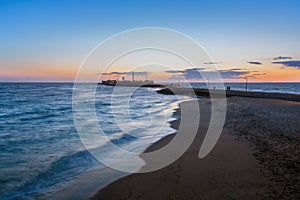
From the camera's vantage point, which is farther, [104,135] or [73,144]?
[104,135]

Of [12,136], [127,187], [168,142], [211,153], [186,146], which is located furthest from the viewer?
[12,136]

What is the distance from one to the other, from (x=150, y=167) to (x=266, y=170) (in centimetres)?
342

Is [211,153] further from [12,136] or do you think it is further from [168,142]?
[12,136]

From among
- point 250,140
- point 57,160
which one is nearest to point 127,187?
point 57,160

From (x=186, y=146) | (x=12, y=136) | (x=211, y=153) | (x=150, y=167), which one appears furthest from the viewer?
(x=12, y=136)

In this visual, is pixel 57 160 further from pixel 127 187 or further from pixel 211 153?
pixel 211 153

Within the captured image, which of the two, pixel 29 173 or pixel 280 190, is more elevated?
pixel 280 190

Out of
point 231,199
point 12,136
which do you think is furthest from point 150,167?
point 12,136

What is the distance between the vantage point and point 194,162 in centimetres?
827

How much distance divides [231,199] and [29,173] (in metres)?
6.36

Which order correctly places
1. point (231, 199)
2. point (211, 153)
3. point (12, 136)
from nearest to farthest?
point (231, 199), point (211, 153), point (12, 136)

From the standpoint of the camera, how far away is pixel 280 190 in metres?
5.48

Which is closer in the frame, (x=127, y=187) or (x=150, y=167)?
(x=127, y=187)

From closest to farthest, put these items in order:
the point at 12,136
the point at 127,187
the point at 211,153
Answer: the point at 127,187 → the point at 211,153 → the point at 12,136
